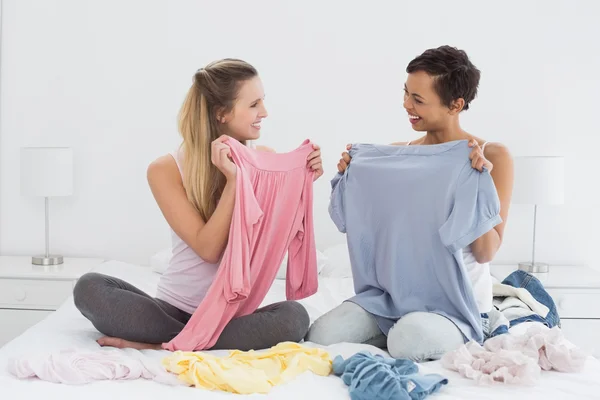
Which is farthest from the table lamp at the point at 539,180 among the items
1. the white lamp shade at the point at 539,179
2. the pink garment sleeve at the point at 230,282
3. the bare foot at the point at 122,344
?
the bare foot at the point at 122,344

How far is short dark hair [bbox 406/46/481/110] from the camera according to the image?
8.06 ft

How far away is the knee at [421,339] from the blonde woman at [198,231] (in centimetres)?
30

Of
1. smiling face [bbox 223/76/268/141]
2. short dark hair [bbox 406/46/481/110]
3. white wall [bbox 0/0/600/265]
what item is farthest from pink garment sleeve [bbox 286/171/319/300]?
white wall [bbox 0/0/600/265]

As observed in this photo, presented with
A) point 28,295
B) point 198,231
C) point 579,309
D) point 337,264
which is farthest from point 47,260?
point 579,309

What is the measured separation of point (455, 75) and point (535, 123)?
62.2 inches

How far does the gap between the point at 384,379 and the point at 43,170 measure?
7.65 ft

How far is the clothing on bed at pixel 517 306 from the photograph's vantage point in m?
2.51

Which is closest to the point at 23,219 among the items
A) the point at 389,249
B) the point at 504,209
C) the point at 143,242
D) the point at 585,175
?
the point at 143,242

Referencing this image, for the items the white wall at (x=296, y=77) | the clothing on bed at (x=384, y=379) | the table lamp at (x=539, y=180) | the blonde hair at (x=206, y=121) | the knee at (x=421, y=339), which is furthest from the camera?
the white wall at (x=296, y=77)

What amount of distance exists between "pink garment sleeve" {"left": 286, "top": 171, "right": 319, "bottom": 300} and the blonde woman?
118 millimetres

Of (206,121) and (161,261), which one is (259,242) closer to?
(206,121)

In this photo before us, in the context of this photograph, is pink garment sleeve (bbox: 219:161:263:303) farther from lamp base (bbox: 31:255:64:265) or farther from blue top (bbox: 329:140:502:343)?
lamp base (bbox: 31:255:64:265)

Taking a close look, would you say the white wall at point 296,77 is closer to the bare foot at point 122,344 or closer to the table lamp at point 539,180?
the table lamp at point 539,180

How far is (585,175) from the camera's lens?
12.8ft
